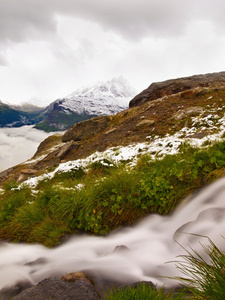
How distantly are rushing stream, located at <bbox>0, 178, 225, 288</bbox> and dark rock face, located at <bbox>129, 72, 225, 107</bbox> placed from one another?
828 inches

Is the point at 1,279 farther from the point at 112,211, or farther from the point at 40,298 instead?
the point at 112,211

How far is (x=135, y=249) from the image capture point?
4.28m

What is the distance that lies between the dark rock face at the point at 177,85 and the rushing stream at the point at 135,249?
2102 centimetres

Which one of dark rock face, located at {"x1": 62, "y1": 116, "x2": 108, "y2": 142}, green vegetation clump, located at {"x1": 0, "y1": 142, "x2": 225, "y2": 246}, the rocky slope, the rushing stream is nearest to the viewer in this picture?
the rushing stream

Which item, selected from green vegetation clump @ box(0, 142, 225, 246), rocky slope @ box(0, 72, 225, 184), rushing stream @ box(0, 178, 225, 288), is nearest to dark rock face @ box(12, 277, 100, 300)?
rushing stream @ box(0, 178, 225, 288)

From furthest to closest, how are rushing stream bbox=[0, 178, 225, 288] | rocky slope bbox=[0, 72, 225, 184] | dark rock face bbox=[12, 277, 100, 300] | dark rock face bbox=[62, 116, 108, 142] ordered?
dark rock face bbox=[62, 116, 108, 142], rocky slope bbox=[0, 72, 225, 184], rushing stream bbox=[0, 178, 225, 288], dark rock face bbox=[12, 277, 100, 300]

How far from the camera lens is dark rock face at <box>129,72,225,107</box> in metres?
22.7

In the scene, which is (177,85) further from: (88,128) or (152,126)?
(88,128)

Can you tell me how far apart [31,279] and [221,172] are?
5090 mm

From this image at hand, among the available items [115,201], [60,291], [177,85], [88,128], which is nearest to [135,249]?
[115,201]

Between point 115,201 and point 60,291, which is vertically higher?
point 115,201

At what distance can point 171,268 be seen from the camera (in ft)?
11.6

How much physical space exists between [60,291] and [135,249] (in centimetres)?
181

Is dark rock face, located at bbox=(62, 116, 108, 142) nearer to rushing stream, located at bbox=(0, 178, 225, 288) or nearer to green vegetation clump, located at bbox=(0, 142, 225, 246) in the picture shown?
green vegetation clump, located at bbox=(0, 142, 225, 246)
